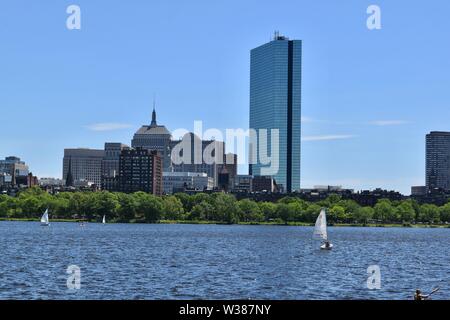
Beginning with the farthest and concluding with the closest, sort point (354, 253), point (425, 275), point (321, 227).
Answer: point (321, 227), point (354, 253), point (425, 275)

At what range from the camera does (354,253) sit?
108m

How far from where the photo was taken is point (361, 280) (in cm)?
6275

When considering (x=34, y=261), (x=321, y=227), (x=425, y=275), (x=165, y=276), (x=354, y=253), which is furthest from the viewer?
(x=321, y=227)
